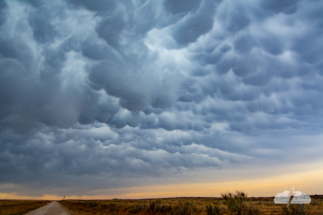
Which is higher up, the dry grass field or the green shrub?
the green shrub

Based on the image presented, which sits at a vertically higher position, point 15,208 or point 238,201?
Answer: point 238,201

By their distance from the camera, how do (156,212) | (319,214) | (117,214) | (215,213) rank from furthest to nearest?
(117,214)
(156,212)
(215,213)
(319,214)

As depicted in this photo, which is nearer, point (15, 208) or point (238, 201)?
point (238, 201)

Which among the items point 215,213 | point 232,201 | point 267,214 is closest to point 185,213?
point 215,213

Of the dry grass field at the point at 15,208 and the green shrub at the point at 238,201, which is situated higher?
the green shrub at the point at 238,201

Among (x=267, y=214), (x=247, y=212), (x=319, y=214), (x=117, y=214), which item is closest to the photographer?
(x=247, y=212)

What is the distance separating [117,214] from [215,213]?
16583 millimetres

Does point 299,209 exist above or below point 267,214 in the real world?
above

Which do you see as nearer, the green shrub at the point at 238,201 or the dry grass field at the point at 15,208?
the green shrub at the point at 238,201

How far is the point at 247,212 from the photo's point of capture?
1914cm

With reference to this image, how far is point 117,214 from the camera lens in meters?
31.2

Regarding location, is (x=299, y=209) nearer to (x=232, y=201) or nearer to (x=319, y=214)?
(x=319, y=214)

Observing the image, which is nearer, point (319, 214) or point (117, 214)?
point (319, 214)

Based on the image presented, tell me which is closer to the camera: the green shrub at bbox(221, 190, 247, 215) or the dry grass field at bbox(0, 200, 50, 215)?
the green shrub at bbox(221, 190, 247, 215)
